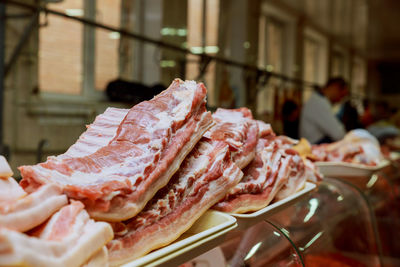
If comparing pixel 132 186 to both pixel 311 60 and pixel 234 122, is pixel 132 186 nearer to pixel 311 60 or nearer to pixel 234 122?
pixel 234 122

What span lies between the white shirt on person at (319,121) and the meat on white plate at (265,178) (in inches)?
112

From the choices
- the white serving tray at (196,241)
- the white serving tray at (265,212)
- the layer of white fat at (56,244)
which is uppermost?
the layer of white fat at (56,244)

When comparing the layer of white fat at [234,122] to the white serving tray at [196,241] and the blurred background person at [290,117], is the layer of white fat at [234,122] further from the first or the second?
the blurred background person at [290,117]

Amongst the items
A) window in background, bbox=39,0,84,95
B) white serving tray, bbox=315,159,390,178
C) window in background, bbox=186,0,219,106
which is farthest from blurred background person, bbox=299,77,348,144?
white serving tray, bbox=315,159,390,178

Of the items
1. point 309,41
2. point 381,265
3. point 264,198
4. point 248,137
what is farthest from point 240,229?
point 309,41

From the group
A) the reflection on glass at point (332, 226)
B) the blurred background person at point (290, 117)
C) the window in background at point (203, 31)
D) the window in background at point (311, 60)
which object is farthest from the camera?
the window in background at point (311, 60)

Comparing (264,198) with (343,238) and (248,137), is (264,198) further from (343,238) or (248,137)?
(343,238)

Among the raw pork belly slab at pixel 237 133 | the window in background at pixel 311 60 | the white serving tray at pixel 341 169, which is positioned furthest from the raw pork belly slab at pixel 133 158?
the window in background at pixel 311 60

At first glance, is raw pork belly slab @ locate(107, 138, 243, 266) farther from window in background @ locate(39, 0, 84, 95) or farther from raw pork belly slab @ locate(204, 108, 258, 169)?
window in background @ locate(39, 0, 84, 95)

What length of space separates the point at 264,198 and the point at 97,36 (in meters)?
3.43

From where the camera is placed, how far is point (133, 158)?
707 mm

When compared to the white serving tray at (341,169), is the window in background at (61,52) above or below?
above

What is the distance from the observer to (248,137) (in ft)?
3.48

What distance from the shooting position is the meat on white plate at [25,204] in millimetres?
521
